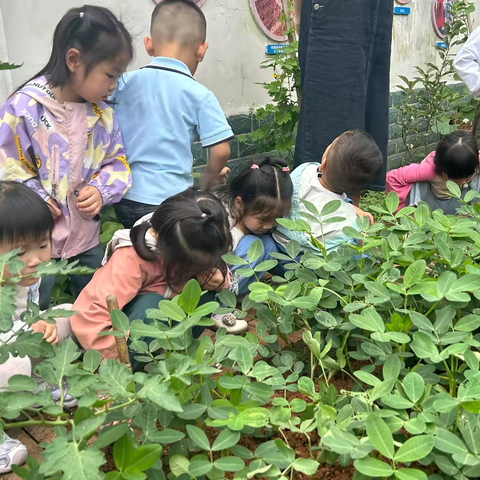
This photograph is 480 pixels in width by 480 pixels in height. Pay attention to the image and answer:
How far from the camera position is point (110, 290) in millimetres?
1889

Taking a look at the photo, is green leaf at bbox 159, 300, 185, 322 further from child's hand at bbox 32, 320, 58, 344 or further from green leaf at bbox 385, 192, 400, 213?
green leaf at bbox 385, 192, 400, 213

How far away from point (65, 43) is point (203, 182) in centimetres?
103

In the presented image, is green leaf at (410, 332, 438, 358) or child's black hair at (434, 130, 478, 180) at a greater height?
green leaf at (410, 332, 438, 358)

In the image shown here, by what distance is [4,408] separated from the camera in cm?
90

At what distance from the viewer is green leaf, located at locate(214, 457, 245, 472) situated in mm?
905

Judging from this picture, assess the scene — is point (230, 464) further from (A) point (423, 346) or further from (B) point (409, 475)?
(A) point (423, 346)

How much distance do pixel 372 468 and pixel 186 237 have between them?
1.08 meters

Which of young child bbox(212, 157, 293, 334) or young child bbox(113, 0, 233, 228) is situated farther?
young child bbox(212, 157, 293, 334)

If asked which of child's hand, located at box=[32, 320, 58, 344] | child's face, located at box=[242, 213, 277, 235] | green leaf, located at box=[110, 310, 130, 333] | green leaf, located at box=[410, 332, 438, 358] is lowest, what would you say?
child's hand, located at box=[32, 320, 58, 344]

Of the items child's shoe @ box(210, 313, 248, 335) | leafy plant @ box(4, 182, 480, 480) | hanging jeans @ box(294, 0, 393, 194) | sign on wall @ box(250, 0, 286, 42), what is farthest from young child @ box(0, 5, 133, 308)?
sign on wall @ box(250, 0, 286, 42)

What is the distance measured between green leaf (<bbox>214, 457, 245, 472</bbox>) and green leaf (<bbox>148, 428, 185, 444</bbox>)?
80 millimetres

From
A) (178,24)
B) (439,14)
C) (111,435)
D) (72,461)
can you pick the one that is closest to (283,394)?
(111,435)

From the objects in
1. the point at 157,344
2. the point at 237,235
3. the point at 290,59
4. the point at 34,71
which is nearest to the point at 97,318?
the point at 157,344

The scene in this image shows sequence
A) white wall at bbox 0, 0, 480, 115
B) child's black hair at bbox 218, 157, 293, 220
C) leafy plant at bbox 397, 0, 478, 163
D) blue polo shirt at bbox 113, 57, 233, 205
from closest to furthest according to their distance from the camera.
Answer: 1. blue polo shirt at bbox 113, 57, 233, 205
2. child's black hair at bbox 218, 157, 293, 220
3. white wall at bbox 0, 0, 480, 115
4. leafy plant at bbox 397, 0, 478, 163
